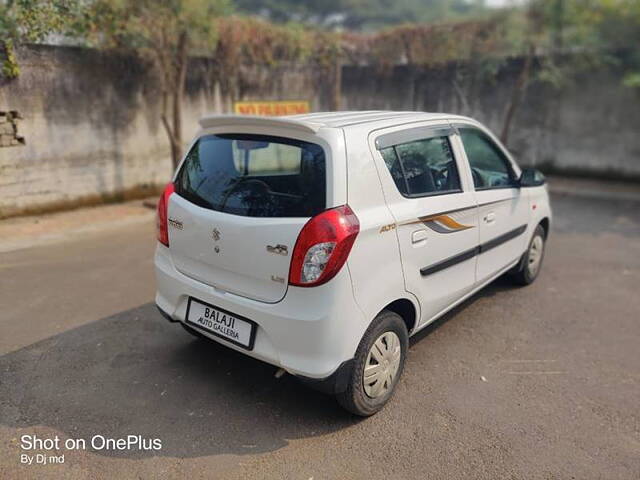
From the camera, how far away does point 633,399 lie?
3.15 metres

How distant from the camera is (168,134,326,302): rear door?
2615 mm

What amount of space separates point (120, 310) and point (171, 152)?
4.85 meters

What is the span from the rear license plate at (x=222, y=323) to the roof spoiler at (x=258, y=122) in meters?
1.09

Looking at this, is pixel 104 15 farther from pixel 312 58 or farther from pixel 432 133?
pixel 432 133

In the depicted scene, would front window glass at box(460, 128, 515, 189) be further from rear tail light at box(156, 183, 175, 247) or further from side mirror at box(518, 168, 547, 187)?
rear tail light at box(156, 183, 175, 247)

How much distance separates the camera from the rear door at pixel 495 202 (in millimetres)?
3762

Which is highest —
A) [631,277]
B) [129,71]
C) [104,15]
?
[104,15]

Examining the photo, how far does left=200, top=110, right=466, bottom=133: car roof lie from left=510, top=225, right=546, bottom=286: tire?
6.16 feet

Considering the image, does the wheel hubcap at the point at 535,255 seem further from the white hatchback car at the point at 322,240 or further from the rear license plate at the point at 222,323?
the rear license plate at the point at 222,323

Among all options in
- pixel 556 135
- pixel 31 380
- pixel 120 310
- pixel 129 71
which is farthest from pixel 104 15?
pixel 556 135

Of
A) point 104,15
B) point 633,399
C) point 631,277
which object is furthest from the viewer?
point 104,15

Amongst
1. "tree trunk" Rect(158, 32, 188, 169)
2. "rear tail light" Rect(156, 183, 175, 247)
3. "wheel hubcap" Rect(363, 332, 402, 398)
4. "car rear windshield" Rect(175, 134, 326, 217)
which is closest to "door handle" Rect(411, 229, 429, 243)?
"wheel hubcap" Rect(363, 332, 402, 398)

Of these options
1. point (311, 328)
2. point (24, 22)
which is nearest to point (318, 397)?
point (311, 328)

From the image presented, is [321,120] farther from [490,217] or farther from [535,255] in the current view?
[535,255]
